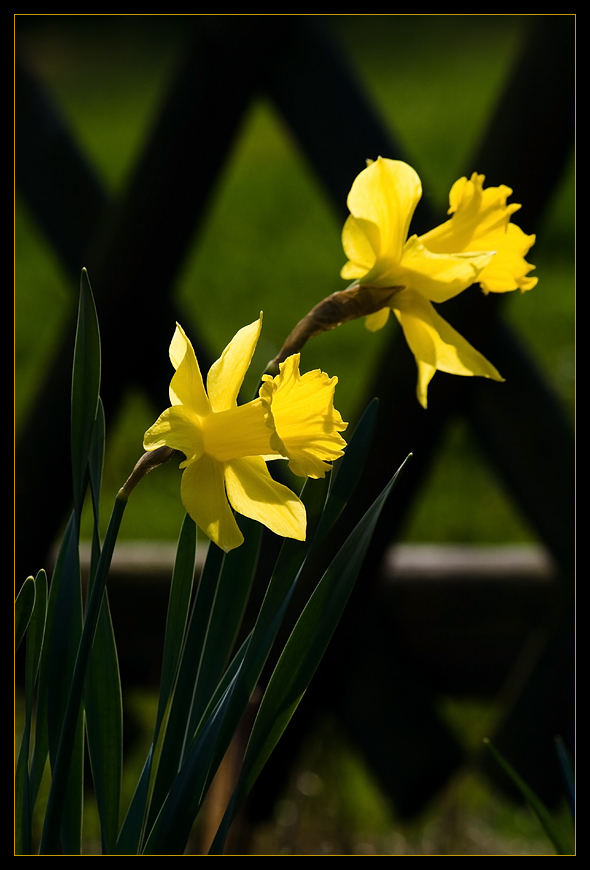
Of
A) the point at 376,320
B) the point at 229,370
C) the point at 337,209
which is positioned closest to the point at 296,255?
the point at 337,209

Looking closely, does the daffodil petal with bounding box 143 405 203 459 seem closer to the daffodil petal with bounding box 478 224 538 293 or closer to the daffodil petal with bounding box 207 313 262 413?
the daffodil petal with bounding box 207 313 262 413

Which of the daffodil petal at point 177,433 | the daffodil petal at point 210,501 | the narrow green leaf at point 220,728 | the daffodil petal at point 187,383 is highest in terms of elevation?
the daffodil petal at point 187,383

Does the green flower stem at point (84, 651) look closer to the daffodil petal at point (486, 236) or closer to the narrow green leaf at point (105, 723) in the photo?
the narrow green leaf at point (105, 723)

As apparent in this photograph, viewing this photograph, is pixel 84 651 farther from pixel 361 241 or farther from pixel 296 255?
pixel 296 255

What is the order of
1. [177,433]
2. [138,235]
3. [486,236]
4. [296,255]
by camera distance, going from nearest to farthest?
[177,433] → [486,236] → [138,235] → [296,255]

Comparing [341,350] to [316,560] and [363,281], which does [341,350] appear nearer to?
[316,560]

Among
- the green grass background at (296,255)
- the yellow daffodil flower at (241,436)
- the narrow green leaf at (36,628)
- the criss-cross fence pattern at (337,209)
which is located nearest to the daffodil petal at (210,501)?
the yellow daffodil flower at (241,436)
